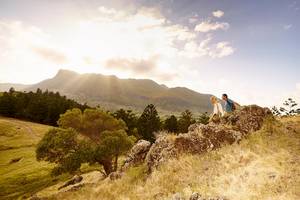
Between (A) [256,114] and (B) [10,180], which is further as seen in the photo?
(B) [10,180]

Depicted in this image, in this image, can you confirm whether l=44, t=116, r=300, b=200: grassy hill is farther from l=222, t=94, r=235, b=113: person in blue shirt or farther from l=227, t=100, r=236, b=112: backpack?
l=222, t=94, r=235, b=113: person in blue shirt

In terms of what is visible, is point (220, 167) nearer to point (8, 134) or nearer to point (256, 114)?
point (256, 114)

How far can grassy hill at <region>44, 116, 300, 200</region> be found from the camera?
1332cm

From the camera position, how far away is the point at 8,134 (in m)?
116

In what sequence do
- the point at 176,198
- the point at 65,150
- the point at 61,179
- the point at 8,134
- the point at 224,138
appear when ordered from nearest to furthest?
the point at 176,198 → the point at 224,138 → the point at 65,150 → the point at 61,179 → the point at 8,134

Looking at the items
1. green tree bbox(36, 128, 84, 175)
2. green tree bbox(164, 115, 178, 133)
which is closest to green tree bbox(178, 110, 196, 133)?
green tree bbox(164, 115, 178, 133)

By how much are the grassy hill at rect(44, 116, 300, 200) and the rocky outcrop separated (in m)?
0.72

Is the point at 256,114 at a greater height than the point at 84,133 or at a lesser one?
greater

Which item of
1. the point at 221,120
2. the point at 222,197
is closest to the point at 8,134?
the point at 221,120

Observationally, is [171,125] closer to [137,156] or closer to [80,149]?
[80,149]

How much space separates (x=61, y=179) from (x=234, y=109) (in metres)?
55.6

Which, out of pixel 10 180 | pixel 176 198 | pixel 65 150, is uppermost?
pixel 176 198

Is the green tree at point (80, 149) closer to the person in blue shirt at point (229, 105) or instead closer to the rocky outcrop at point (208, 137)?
the rocky outcrop at point (208, 137)

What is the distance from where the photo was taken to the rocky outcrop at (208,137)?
19.6m
